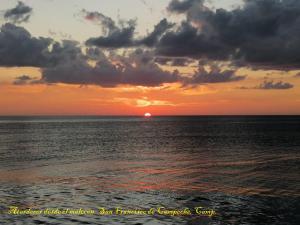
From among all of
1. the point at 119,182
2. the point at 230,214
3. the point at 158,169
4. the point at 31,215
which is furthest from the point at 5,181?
the point at 230,214

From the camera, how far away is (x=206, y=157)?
6009cm

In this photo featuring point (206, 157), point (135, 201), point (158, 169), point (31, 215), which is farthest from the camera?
point (206, 157)

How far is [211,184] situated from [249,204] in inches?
336

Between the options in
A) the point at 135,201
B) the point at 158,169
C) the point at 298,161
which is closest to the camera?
the point at 135,201

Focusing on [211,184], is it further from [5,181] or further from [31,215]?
[5,181]

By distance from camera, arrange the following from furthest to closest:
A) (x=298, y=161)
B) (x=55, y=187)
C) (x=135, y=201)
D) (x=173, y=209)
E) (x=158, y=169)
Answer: (x=298, y=161) < (x=158, y=169) < (x=55, y=187) < (x=135, y=201) < (x=173, y=209)

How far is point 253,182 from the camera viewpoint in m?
36.8

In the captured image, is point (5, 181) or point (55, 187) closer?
point (55, 187)

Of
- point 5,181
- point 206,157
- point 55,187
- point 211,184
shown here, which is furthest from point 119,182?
point 206,157

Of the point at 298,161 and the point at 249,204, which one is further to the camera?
the point at 298,161

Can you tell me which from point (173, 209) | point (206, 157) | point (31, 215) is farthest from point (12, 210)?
point (206, 157)

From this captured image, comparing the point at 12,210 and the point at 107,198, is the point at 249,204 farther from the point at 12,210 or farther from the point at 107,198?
the point at 12,210

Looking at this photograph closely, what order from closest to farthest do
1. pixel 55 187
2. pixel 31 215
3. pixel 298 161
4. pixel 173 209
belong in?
pixel 31 215
pixel 173 209
pixel 55 187
pixel 298 161

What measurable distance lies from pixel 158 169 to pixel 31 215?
23866 millimetres
